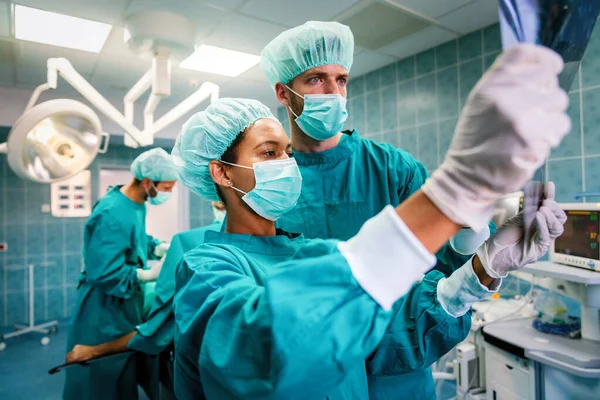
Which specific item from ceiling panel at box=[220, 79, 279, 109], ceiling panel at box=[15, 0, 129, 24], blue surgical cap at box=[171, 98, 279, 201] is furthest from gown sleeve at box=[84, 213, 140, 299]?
ceiling panel at box=[220, 79, 279, 109]

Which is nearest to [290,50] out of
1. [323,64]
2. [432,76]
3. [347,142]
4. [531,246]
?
[323,64]

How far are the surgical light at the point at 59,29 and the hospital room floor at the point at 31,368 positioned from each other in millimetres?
2962

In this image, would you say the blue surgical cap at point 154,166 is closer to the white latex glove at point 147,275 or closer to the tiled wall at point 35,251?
the white latex glove at point 147,275

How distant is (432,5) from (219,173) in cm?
229

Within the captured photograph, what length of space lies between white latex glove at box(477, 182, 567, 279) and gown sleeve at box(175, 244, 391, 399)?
1.18 ft

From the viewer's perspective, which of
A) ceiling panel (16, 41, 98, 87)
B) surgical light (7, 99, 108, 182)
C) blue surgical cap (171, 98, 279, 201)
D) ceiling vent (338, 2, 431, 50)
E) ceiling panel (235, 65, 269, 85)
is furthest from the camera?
ceiling panel (235, 65, 269, 85)

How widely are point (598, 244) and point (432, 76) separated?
201 cm

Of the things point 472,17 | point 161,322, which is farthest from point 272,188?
point 472,17

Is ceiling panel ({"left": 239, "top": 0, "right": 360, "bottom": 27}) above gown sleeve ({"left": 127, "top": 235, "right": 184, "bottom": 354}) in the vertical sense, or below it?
above

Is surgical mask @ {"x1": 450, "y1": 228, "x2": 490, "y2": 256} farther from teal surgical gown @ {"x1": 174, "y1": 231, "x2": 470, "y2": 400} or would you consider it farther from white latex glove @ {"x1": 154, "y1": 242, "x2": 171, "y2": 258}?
white latex glove @ {"x1": 154, "y1": 242, "x2": 171, "y2": 258}

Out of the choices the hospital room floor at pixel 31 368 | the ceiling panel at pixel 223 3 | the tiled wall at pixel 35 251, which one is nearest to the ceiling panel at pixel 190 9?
the ceiling panel at pixel 223 3

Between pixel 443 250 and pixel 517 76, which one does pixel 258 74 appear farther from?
pixel 517 76

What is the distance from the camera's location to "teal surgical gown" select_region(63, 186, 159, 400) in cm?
221

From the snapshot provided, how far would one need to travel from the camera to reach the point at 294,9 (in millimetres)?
2598
